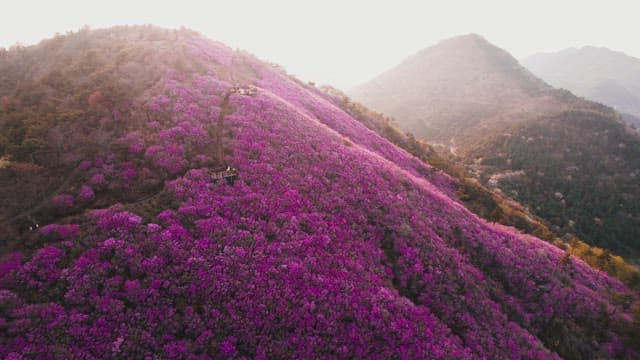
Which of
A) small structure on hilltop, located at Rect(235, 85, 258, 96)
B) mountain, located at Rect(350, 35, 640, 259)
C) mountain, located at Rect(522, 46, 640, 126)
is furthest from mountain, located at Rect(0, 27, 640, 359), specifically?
mountain, located at Rect(522, 46, 640, 126)

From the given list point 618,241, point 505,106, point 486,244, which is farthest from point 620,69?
point 486,244

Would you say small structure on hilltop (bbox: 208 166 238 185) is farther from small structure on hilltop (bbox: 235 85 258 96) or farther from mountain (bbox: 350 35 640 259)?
mountain (bbox: 350 35 640 259)

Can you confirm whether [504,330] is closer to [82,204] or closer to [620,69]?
[82,204]

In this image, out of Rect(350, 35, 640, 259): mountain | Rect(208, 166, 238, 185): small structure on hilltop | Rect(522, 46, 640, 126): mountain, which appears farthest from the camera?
Rect(522, 46, 640, 126): mountain

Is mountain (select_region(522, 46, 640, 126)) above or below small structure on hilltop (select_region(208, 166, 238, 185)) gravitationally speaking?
above

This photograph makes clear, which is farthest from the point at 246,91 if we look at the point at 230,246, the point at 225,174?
the point at 230,246

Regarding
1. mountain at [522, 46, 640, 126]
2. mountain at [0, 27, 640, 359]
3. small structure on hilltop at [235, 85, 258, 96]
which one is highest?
mountain at [522, 46, 640, 126]

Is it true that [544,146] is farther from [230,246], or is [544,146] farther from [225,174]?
[230,246]

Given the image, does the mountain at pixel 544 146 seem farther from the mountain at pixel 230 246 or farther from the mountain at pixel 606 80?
the mountain at pixel 606 80
